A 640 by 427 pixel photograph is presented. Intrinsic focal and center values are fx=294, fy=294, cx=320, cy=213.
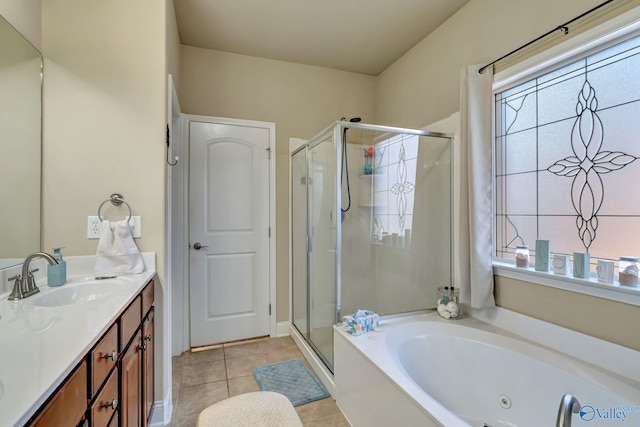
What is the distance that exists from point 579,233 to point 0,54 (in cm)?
290

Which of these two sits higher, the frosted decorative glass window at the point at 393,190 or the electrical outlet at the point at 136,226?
the frosted decorative glass window at the point at 393,190

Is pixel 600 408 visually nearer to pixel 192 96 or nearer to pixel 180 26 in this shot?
pixel 192 96

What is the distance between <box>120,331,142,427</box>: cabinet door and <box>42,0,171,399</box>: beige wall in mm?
375

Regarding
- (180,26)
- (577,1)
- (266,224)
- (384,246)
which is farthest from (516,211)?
(180,26)

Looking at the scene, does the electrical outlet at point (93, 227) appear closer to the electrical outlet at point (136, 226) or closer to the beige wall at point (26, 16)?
the electrical outlet at point (136, 226)

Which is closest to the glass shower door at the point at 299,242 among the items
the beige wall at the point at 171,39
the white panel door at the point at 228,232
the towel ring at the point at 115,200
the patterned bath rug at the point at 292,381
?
the white panel door at the point at 228,232

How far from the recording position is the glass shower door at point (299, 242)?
2.74 m

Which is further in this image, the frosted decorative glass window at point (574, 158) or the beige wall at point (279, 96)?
the beige wall at point (279, 96)

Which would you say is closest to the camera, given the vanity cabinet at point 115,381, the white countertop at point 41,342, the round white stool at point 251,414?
the white countertop at point 41,342

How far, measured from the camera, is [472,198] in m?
1.90

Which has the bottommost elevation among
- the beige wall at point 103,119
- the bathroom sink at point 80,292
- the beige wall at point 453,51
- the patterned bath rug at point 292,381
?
the patterned bath rug at point 292,381

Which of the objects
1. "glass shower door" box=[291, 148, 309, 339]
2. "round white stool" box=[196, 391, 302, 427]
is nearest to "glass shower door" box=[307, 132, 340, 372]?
"glass shower door" box=[291, 148, 309, 339]

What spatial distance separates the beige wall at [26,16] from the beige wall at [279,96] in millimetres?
1114

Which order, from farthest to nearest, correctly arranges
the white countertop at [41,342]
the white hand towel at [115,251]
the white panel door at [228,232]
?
the white panel door at [228,232], the white hand towel at [115,251], the white countertop at [41,342]
